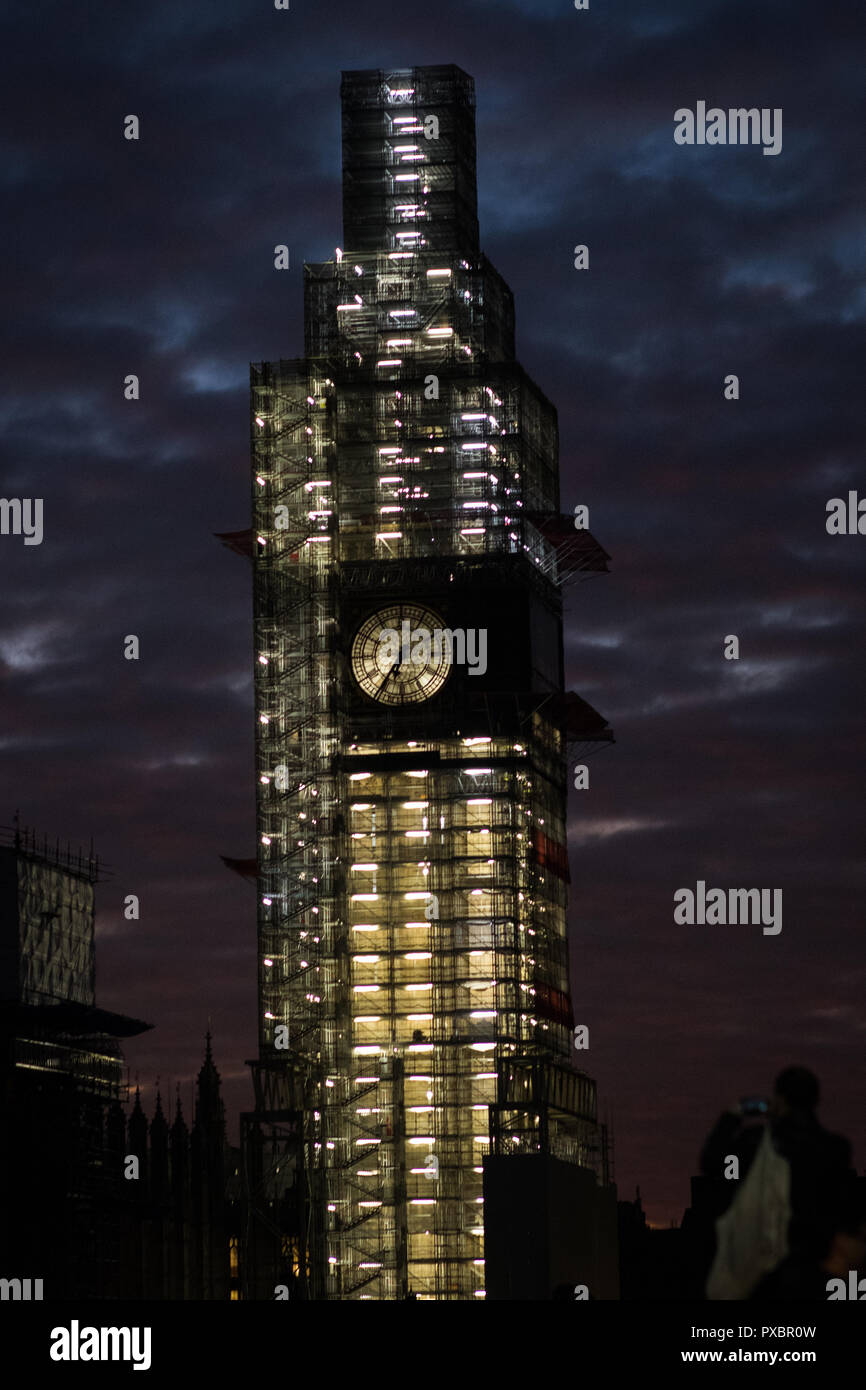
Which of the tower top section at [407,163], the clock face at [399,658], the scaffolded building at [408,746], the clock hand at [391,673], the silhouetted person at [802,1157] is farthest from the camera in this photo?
the tower top section at [407,163]

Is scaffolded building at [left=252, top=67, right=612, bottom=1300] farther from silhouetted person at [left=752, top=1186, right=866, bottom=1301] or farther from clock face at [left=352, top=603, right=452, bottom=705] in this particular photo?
silhouetted person at [left=752, top=1186, right=866, bottom=1301]

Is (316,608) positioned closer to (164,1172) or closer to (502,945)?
(502,945)

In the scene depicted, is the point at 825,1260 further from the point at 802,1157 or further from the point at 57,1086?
the point at 57,1086

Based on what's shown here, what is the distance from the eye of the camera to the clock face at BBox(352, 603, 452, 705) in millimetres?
121312

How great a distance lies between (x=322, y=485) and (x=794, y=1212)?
105m

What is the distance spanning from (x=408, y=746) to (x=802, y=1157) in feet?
336

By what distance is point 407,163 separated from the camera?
129000mm

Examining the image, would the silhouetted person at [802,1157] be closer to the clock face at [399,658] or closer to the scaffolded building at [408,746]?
the scaffolded building at [408,746]

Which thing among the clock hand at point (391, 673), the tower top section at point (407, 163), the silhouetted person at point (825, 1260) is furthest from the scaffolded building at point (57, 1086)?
the silhouetted person at point (825, 1260)

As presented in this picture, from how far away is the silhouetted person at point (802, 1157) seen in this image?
1820 cm

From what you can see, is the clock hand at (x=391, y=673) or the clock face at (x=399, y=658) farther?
the clock hand at (x=391, y=673)

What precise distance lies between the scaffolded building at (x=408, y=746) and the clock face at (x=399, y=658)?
14 centimetres

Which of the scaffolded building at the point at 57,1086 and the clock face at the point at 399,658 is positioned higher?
the clock face at the point at 399,658

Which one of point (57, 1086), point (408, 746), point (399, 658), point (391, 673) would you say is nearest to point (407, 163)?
point (399, 658)
